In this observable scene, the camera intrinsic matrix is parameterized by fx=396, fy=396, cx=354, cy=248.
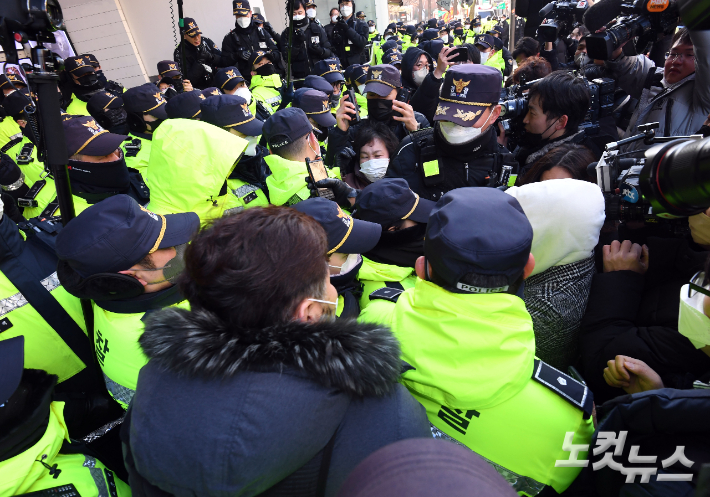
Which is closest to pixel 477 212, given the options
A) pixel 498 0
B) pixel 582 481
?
pixel 582 481

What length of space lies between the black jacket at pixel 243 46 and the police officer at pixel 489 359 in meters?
8.28

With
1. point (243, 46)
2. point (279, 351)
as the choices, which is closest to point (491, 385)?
point (279, 351)

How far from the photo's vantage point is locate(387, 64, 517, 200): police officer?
2.61 meters

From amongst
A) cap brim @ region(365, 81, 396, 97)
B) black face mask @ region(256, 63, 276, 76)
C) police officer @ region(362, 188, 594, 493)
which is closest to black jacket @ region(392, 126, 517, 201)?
cap brim @ region(365, 81, 396, 97)

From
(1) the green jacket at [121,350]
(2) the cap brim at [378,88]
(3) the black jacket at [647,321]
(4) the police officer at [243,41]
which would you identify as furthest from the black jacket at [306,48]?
(3) the black jacket at [647,321]

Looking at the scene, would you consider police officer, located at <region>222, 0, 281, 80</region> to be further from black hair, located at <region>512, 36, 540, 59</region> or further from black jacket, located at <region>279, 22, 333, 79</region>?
black hair, located at <region>512, 36, 540, 59</region>

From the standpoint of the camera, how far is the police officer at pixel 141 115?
13.6 ft

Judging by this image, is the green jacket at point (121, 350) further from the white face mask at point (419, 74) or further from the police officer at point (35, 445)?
the white face mask at point (419, 74)

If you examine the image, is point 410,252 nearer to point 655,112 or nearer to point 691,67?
point 655,112

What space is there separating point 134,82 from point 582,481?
12882 millimetres

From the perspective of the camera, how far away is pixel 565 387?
1240mm

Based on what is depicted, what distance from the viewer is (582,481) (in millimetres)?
1369

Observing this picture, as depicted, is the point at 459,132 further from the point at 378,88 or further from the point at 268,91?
the point at 268,91

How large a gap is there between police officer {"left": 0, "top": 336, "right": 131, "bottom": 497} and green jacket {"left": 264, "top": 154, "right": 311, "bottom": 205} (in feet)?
5.76
